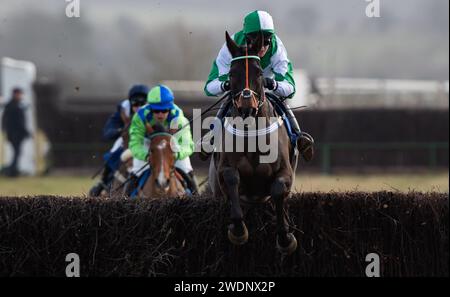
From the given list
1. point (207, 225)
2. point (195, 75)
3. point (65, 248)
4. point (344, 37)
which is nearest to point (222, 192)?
point (207, 225)

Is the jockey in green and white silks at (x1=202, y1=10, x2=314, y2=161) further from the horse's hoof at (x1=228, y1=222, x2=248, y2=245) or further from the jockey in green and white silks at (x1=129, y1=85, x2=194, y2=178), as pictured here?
the jockey in green and white silks at (x1=129, y1=85, x2=194, y2=178)

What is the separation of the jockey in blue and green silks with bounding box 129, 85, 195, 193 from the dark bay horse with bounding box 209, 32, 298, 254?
2321 millimetres

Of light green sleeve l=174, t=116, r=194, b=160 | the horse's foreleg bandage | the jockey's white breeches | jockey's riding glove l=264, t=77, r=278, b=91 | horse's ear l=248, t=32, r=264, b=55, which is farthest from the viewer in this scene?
the horse's foreleg bandage

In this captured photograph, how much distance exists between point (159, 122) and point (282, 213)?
2.88 meters

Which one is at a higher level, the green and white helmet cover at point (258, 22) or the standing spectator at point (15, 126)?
the standing spectator at point (15, 126)

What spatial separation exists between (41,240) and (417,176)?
16482 mm

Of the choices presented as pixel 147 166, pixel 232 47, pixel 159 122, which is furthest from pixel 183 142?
pixel 232 47

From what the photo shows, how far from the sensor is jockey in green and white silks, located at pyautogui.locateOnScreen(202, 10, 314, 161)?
7406 millimetres

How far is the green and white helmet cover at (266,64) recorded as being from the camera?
7441mm

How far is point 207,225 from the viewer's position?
25.1ft

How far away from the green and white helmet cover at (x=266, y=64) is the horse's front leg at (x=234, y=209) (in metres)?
0.72

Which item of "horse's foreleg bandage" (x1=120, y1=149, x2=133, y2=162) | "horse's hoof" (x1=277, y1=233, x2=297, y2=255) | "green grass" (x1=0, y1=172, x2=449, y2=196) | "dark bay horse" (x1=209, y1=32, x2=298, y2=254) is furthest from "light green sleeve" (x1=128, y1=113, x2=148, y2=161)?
"green grass" (x1=0, y1=172, x2=449, y2=196)

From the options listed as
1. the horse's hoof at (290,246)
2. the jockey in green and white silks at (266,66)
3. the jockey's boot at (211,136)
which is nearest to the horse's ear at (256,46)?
the jockey in green and white silks at (266,66)

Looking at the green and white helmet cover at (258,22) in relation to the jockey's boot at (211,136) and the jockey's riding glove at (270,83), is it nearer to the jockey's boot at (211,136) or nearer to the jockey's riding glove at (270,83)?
the jockey's riding glove at (270,83)
